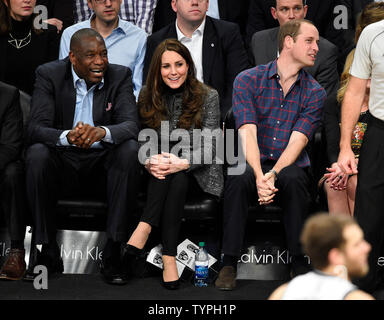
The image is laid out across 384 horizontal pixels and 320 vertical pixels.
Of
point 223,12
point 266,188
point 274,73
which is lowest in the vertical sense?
point 266,188

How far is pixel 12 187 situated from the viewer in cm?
415

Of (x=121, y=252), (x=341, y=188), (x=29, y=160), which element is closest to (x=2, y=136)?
(x=29, y=160)

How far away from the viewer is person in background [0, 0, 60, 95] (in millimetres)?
4992

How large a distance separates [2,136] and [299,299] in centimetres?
266

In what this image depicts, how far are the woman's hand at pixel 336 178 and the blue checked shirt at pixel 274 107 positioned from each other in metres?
0.34

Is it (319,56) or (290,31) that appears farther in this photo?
(319,56)

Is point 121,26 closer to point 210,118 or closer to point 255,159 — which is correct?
point 210,118

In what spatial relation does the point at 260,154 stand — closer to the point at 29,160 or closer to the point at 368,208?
the point at 368,208

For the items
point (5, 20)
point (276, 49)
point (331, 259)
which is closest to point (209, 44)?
point (276, 49)

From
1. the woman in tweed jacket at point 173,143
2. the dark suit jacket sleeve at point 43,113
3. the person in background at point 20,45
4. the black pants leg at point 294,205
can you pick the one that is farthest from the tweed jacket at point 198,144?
the person in background at point 20,45

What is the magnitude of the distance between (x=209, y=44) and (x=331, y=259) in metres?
3.23

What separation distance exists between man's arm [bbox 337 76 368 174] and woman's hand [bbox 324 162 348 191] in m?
0.41

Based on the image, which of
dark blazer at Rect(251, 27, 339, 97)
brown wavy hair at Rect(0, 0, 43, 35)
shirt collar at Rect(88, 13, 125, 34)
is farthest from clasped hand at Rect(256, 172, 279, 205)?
brown wavy hair at Rect(0, 0, 43, 35)

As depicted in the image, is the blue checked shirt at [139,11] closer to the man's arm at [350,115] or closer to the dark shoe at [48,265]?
the dark shoe at [48,265]
